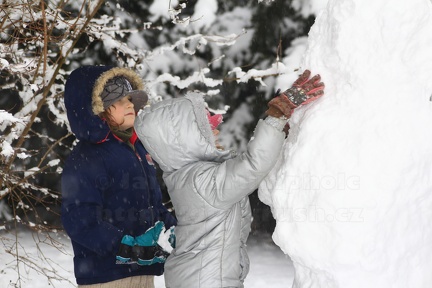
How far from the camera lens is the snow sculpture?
82.4 inches

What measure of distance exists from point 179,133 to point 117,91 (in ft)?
2.76

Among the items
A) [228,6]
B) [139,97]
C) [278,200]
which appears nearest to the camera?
[278,200]

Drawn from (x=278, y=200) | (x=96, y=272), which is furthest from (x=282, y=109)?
(x=96, y=272)

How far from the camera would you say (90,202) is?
2797 mm

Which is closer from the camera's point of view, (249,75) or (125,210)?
(125,210)

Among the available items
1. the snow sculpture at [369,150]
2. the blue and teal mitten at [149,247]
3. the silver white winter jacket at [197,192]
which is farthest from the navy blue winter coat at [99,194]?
the snow sculpture at [369,150]

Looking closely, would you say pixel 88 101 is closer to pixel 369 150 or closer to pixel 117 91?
pixel 117 91

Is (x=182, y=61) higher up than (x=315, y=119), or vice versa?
(x=315, y=119)

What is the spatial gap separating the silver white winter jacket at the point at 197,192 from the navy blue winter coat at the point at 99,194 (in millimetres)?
555

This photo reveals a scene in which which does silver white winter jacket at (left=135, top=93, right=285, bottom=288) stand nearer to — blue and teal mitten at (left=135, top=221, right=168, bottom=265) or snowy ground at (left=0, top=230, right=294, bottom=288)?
blue and teal mitten at (left=135, top=221, right=168, bottom=265)

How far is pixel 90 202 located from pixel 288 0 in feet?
12.7

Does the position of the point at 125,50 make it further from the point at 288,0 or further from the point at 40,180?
the point at 40,180

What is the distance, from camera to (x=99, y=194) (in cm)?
285

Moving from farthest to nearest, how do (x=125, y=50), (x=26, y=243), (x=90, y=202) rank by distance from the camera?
(x=26, y=243), (x=125, y=50), (x=90, y=202)
